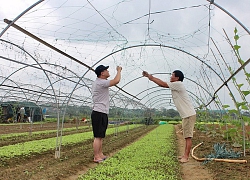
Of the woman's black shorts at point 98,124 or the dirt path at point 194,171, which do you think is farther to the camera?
the woman's black shorts at point 98,124

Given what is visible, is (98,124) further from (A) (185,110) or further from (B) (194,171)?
(B) (194,171)

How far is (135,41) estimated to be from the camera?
8.37 metres

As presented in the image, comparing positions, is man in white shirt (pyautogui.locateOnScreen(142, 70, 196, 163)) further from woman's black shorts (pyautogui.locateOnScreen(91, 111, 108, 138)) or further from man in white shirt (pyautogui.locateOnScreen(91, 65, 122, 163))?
woman's black shorts (pyautogui.locateOnScreen(91, 111, 108, 138))

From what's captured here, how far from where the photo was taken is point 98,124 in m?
6.51

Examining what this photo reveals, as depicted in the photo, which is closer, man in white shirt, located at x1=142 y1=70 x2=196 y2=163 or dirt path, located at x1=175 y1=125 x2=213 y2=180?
dirt path, located at x1=175 y1=125 x2=213 y2=180

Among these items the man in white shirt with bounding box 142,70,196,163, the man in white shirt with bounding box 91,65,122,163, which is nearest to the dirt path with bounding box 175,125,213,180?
the man in white shirt with bounding box 142,70,196,163

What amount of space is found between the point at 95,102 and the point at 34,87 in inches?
567

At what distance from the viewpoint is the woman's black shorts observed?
21.2ft

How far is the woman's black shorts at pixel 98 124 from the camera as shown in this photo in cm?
645

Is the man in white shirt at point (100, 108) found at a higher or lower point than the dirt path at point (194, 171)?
higher

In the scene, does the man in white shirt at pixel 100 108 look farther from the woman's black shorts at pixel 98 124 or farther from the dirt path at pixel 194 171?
the dirt path at pixel 194 171

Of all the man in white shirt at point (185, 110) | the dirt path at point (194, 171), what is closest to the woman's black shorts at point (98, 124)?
the man in white shirt at point (185, 110)

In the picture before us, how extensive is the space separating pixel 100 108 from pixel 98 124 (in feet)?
1.26

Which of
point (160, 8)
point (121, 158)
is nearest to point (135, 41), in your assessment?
point (160, 8)
